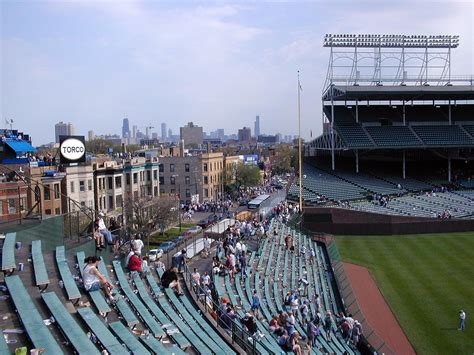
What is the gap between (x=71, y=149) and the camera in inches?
1049

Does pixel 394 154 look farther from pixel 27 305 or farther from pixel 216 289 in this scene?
pixel 27 305

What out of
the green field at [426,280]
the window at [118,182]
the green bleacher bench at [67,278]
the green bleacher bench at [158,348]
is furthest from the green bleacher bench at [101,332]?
the window at [118,182]

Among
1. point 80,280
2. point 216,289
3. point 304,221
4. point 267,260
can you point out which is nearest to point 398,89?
point 304,221

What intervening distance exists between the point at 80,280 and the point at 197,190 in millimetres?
59465

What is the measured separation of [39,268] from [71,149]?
52.2 feet

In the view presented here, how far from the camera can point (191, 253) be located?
22.3 metres

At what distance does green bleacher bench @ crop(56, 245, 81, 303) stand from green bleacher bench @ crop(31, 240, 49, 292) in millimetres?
388

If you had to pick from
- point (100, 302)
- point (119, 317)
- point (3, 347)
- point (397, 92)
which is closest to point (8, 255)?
point (100, 302)

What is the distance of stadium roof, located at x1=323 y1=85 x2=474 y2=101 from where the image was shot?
176 ft

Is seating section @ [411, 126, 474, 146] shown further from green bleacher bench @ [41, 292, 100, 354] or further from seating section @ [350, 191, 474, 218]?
green bleacher bench @ [41, 292, 100, 354]

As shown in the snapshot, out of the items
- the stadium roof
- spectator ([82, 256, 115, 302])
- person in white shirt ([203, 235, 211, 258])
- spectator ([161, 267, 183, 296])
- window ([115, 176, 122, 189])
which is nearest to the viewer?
spectator ([82, 256, 115, 302])

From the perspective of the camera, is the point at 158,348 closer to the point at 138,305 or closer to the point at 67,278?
the point at 138,305

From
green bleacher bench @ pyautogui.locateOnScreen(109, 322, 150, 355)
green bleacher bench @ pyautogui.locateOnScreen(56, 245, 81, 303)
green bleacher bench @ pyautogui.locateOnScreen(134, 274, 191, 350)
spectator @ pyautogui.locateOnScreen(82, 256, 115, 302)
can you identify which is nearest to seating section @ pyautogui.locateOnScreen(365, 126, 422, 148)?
green bleacher bench @ pyautogui.locateOnScreen(134, 274, 191, 350)

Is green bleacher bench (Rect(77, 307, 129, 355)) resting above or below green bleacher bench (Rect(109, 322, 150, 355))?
above
